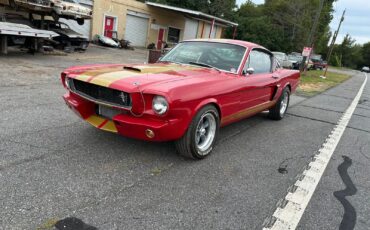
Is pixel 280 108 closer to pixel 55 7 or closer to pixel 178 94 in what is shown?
pixel 178 94

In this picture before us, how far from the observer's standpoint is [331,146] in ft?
18.6

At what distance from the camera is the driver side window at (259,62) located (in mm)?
5399

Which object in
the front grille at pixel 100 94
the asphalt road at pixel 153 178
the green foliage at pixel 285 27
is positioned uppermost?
the green foliage at pixel 285 27

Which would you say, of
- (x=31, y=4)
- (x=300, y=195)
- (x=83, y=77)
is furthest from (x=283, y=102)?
(x=31, y=4)

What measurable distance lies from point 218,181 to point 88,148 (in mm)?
1693

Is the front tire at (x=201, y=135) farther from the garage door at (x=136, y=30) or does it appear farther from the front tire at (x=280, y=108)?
the garage door at (x=136, y=30)

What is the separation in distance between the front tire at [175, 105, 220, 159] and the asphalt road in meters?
0.15

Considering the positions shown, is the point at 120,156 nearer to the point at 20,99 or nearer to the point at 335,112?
the point at 20,99

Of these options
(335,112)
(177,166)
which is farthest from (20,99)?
(335,112)

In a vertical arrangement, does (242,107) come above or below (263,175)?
above

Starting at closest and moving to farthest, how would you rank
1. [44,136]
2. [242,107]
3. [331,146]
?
[44,136], [242,107], [331,146]

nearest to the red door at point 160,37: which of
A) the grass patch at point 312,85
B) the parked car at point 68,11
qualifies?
the grass patch at point 312,85

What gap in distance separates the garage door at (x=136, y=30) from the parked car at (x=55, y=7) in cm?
999

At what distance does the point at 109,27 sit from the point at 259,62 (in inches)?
830
